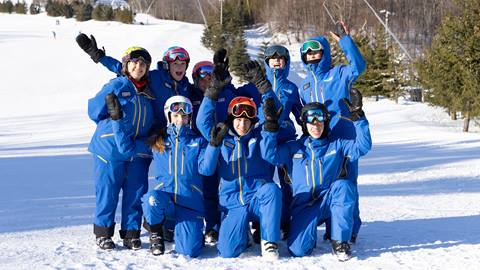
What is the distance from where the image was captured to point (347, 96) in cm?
507

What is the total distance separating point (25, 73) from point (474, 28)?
81.1 feet

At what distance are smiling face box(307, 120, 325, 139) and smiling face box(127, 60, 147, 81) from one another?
5.23ft

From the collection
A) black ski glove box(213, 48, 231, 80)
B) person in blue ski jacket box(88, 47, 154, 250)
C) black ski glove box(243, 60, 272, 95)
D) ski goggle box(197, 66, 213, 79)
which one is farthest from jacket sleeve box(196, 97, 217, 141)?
ski goggle box(197, 66, 213, 79)

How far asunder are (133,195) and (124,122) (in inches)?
26.3

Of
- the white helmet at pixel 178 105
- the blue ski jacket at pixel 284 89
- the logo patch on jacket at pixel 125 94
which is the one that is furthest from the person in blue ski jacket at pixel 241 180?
the logo patch on jacket at pixel 125 94

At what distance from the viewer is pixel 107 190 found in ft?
15.7

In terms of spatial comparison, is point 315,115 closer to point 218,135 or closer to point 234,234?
point 218,135

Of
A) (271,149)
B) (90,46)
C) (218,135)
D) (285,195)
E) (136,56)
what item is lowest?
(285,195)

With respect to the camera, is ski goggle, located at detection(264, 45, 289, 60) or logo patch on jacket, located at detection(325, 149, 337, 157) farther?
ski goggle, located at detection(264, 45, 289, 60)

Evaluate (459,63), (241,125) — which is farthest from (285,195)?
(459,63)

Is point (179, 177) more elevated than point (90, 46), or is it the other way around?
point (90, 46)

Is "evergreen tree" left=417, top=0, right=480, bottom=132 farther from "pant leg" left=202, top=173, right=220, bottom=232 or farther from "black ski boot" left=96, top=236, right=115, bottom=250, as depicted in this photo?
"black ski boot" left=96, top=236, right=115, bottom=250

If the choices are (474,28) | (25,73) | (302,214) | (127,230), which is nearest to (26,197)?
(127,230)

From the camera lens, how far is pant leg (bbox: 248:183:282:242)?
14.7ft
